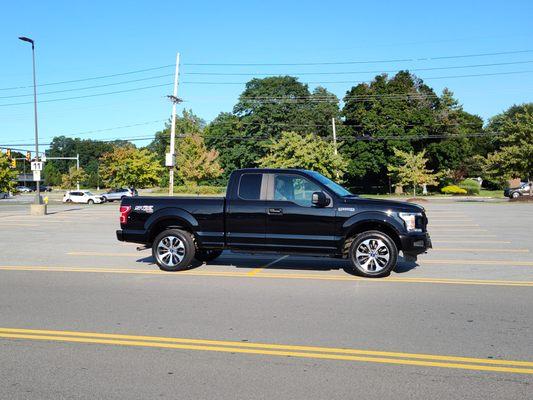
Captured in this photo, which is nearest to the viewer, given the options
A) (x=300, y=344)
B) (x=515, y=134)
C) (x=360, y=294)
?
(x=300, y=344)

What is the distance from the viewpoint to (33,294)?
785 centimetres

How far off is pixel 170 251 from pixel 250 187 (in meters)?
2.03

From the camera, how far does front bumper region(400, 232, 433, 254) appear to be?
896 centimetres

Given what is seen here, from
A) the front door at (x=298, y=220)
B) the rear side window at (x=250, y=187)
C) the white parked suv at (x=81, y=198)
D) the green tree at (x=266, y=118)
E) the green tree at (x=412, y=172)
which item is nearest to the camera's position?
the front door at (x=298, y=220)

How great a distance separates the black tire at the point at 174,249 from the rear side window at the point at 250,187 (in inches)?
53.4

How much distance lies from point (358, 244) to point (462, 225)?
12.4 meters

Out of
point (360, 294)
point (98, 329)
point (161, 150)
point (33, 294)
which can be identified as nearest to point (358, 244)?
point (360, 294)

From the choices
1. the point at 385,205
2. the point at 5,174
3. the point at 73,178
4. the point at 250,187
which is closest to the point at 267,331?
the point at 385,205

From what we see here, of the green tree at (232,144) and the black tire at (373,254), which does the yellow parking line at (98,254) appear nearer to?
the black tire at (373,254)

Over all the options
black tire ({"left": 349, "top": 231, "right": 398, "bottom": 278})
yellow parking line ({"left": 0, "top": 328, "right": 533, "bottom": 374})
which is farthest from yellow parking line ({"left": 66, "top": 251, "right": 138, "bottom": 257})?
yellow parking line ({"left": 0, "top": 328, "right": 533, "bottom": 374})

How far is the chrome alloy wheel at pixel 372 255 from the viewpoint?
9.02m

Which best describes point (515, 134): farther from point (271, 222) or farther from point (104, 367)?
point (104, 367)

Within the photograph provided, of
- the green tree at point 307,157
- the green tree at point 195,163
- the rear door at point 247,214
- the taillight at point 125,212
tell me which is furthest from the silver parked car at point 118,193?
the rear door at point 247,214

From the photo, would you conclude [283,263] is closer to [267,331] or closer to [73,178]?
[267,331]
